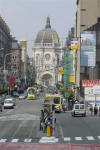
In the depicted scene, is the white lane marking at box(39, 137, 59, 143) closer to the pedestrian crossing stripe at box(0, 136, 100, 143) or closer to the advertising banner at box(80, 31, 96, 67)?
the pedestrian crossing stripe at box(0, 136, 100, 143)

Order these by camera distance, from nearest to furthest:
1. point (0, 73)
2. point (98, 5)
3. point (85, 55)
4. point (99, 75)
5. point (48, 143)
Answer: point (48, 143) < point (85, 55) < point (99, 75) < point (98, 5) < point (0, 73)

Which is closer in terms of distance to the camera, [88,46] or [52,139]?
[52,139]

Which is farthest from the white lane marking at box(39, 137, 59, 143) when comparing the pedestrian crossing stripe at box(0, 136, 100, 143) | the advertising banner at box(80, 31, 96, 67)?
the advertising banner at box(80, 31, 96, 67)

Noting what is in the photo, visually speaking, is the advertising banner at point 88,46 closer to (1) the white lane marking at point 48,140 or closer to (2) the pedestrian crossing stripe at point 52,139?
(2) the pedestrian crossing stripe at point 52,139

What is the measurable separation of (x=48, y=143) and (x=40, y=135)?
177 inches

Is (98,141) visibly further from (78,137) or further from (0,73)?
(0,73)

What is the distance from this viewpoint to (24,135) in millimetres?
29797

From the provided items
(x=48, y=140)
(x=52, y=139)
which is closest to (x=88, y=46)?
(x=52, y=139)

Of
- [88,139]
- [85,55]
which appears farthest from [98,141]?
[85,55]

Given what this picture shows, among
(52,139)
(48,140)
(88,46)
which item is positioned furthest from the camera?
(88,46)

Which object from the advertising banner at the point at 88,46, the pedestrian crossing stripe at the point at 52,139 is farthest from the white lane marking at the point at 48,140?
the advertising banner at the point at 88,46

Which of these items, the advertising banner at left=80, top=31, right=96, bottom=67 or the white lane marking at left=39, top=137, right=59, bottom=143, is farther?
the advertising banner at left=80, top=31, right=96, bottom=67

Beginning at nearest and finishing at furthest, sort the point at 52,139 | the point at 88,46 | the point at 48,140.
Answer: the point at 48,140 → the point at 52,139 → the point at 88,46

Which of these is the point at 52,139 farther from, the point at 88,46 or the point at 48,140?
the point at 88,46
